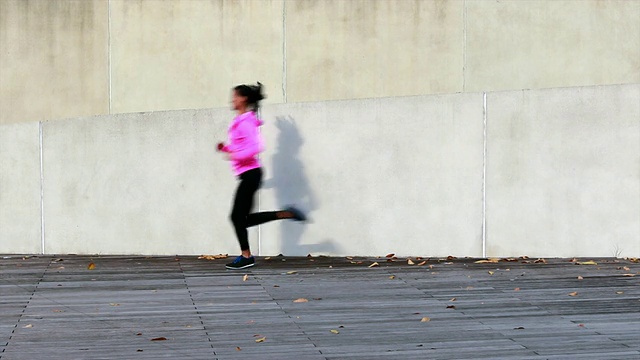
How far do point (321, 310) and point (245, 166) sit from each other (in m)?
2.62

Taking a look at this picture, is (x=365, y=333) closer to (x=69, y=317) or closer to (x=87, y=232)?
(x=69, y=317)

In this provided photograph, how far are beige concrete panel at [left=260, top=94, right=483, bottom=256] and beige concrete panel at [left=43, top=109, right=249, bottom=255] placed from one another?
22.7 inches

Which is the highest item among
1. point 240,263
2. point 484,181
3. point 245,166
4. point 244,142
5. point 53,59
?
point 53,59

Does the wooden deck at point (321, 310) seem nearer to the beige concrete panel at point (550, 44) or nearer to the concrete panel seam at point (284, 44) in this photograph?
the concrete panel seam at point (284, 44)

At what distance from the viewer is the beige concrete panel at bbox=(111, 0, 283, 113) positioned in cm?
1487

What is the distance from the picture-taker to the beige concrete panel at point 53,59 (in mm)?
14992

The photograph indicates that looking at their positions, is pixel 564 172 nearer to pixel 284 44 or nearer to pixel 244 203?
pixel 244 203

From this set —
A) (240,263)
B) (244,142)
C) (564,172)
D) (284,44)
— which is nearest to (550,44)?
(284,44)

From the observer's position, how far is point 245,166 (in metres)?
9.88

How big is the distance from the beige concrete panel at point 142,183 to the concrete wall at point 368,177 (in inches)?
0.5

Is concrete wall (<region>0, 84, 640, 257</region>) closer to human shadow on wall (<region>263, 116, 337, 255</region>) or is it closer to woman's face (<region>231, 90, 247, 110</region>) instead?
human shadow on wall (<region>263, 116, 337, 255</region>)

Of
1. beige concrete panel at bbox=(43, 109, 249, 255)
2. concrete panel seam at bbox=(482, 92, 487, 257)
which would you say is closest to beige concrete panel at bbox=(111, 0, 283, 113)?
beige concrete panel at bbox=(43, 109, 249, 255)

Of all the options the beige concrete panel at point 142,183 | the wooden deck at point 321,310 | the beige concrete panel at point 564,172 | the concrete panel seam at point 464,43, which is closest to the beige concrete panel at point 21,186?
the beige concrete panel at point 142,183

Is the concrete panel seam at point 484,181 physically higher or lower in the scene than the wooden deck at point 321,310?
higher
